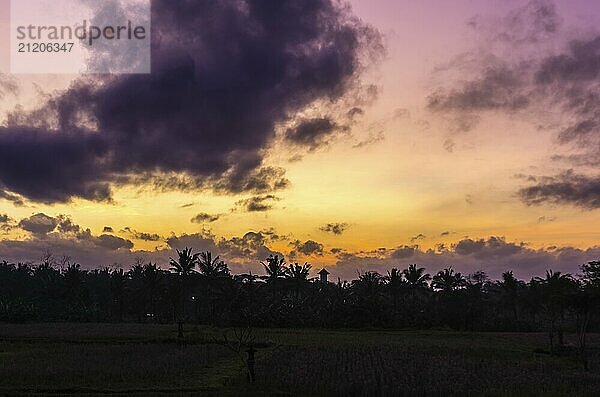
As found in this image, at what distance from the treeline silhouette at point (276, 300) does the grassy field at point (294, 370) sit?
20.8 metres

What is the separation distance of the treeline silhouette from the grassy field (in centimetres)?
2081

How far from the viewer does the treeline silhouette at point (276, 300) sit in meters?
59.5

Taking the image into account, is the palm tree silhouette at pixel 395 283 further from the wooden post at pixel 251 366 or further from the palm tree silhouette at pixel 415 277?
the wooden post at pixel 251 366

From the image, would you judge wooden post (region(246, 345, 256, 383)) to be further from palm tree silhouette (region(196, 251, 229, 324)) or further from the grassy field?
palm tree silhouette (region(196, 251, 229, 324))

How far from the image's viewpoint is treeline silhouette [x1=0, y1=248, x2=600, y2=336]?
195 feet

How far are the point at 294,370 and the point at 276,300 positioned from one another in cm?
3854

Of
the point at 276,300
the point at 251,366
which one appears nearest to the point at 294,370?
the point at 251,366

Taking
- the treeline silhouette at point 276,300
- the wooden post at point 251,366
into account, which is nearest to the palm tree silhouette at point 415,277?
the treeline silhouette at point 276,300

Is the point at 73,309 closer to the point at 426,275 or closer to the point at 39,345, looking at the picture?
the point at 39,345

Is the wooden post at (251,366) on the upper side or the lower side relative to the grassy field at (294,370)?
upper

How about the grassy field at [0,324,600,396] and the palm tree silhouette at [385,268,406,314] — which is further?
the palm tree silhouette at [385,268,406,314]

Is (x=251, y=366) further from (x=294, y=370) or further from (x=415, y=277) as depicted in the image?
(x=415, y=277)

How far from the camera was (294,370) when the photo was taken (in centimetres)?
2381

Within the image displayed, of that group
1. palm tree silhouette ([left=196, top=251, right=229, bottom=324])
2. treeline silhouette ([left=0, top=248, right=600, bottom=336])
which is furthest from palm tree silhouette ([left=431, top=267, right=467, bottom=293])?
palm tree silhouette ([left=196, top=251, right=229, bottom=324])
